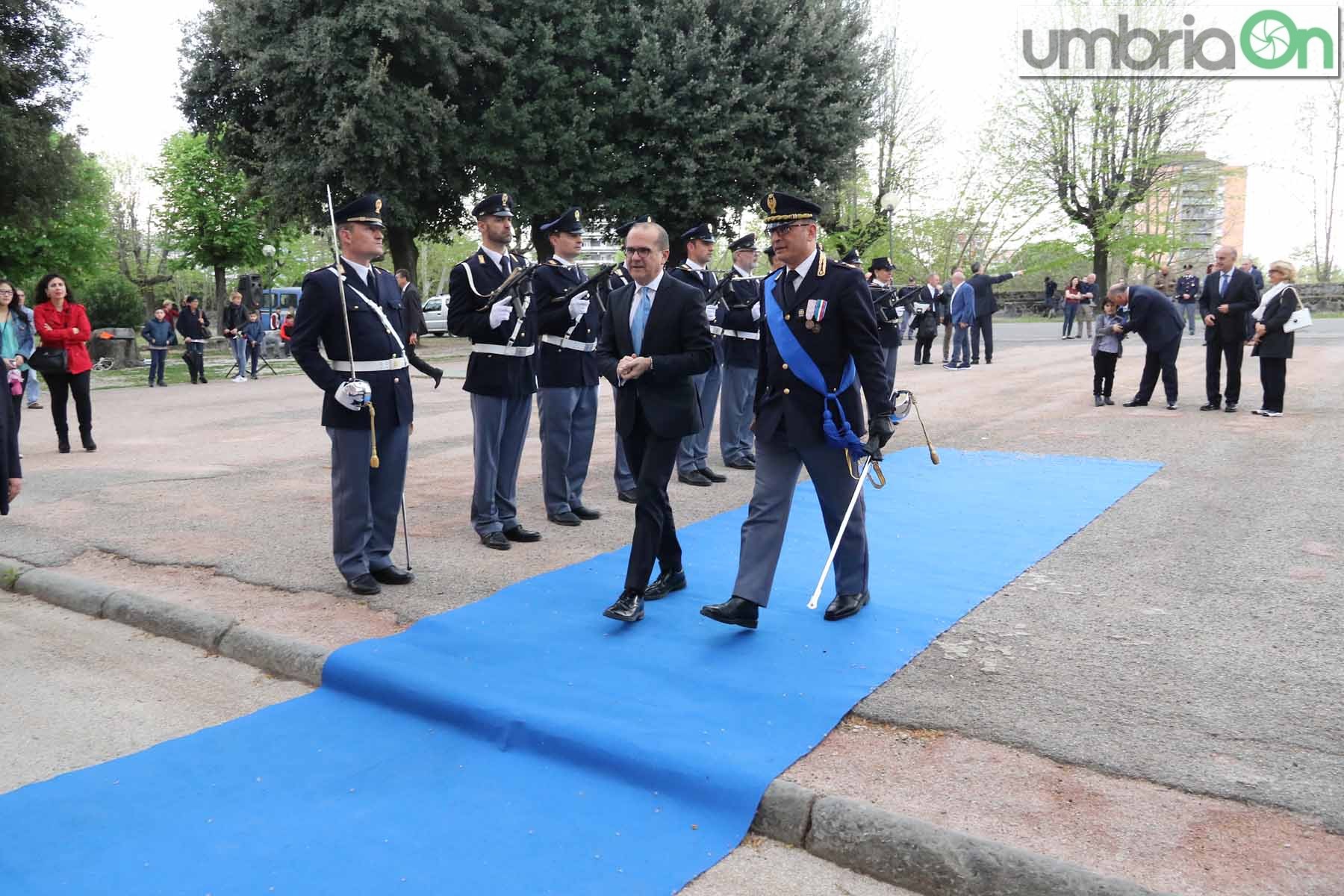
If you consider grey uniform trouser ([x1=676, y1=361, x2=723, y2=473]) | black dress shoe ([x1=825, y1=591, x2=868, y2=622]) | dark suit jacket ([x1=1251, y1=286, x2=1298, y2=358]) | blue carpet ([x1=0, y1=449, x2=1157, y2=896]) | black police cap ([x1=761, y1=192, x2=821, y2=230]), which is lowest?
blue carpet ([x1=0, y1=449, x2=1157, y2=896])

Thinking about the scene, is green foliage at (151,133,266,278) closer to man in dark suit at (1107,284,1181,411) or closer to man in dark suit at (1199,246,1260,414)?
man in dark suit at (1107,284,1181,411)

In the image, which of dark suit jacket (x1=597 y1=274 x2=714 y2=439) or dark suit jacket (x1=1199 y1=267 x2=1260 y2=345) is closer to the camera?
dark suit jacket (x1=597 y1=274 x2=714 y2=439)

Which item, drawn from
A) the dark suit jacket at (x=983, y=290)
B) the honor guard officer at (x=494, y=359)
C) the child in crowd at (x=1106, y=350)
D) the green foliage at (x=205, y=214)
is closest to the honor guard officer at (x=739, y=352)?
the honor guard officer at (x=494, y=359)

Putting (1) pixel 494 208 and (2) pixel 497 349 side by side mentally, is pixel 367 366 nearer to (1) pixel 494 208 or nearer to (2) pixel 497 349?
(2) pixel 497 349

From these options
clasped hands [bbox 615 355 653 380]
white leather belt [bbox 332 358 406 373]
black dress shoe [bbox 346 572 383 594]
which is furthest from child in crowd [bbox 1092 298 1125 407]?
black dress shoe [bbox 346 572 383 594]

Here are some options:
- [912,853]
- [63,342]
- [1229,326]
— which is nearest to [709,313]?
[912,853]

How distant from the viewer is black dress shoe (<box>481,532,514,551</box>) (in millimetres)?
6898

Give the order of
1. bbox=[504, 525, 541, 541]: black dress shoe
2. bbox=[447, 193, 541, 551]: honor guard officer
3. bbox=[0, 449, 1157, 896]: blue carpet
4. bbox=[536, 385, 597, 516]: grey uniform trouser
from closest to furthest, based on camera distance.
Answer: bbox=[0, 449, 1157, 896]: blue carpet
bbox=[447, 193, 541, 551]: honor guard officer
bbox=[504, 525, 541, 541]: black dress shoe
bbox=[536, 385, 597, 516]: grey uniform trouser

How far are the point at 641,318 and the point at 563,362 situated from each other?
194 centimetres

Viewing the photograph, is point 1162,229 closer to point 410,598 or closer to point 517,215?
point 517,215

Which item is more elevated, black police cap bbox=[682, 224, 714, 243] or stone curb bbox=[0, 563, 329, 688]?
black police cap bbox=[682, 224, 714, 243]

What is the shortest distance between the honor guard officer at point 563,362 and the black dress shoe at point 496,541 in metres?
0.75

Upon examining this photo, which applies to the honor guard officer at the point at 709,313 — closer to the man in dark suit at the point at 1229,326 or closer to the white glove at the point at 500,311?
the white glove at the point at 500,311

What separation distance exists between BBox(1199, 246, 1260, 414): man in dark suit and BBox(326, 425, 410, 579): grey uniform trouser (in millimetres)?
10530
